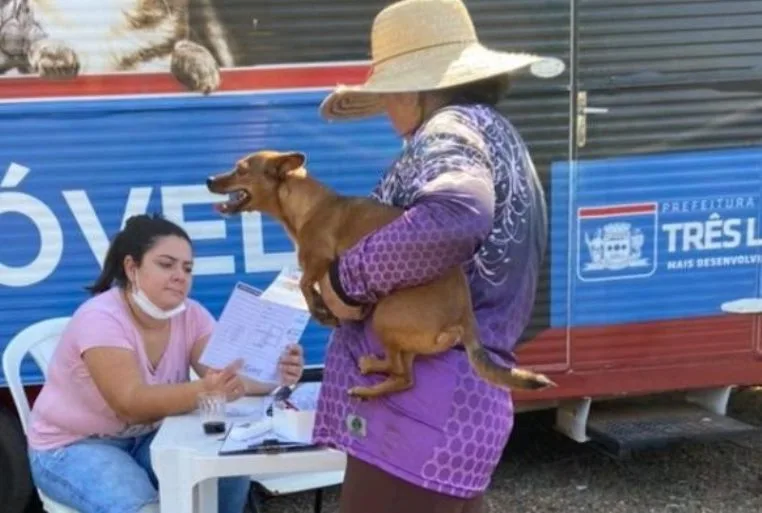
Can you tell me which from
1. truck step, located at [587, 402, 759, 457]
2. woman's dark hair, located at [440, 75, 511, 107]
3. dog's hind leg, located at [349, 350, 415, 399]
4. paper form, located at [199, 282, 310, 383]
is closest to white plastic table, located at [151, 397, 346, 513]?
paper form, located at [199, 282, 310, 383]

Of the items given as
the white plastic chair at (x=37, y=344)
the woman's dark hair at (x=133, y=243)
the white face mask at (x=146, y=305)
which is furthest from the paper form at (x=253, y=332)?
the white plastic chair at (x=37, y=344)

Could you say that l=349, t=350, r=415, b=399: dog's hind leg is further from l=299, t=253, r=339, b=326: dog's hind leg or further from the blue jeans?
the blue jeans

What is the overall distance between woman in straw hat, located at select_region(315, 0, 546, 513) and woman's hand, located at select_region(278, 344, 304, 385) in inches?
35.5

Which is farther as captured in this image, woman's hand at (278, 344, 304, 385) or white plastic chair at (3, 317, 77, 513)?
white plastic chair at (3, 317, 77, 513)

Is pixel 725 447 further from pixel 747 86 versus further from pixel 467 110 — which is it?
pixel 467 110

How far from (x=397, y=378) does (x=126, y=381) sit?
1.15 meters

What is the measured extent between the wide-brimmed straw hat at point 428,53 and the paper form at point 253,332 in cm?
85

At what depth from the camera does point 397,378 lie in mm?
2002

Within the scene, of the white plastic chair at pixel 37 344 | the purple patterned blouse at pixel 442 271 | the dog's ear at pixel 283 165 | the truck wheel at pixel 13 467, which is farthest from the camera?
the truck wheel at pixel 13 467

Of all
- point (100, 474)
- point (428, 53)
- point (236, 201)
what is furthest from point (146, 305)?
point (428, 53)

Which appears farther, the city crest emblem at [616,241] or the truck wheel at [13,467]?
the city crest emblem at [616,241]

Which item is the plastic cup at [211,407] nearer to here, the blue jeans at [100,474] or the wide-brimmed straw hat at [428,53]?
the blue jeans at [100,474]

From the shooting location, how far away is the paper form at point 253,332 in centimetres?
288

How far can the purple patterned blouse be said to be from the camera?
190 centimetres
